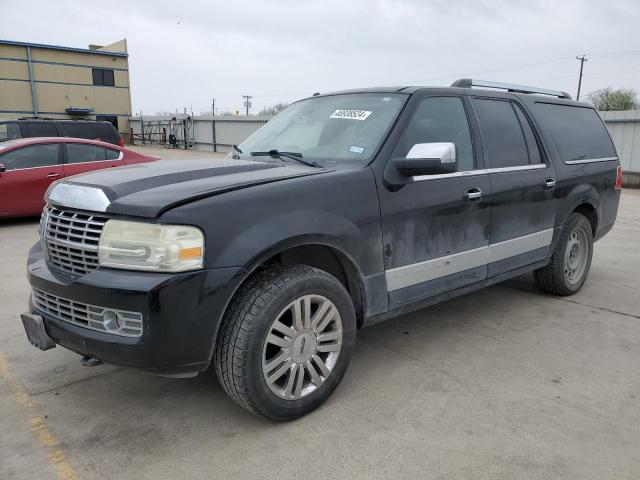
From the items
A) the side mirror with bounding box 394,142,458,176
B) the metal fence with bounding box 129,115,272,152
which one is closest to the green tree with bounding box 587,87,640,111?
the metal fence with bounding box 129,115,272,152

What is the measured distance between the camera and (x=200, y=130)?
3250cm

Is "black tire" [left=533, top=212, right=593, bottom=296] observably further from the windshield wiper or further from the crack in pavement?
the crack in pavement

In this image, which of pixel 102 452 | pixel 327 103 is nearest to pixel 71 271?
pixel 102 452

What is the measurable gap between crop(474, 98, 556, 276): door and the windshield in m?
0.90

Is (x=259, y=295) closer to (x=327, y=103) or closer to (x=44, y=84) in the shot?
(x=327, y=103)

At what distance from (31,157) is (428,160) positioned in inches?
306

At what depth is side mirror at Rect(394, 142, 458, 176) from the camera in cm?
314

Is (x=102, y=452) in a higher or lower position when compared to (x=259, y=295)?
lower

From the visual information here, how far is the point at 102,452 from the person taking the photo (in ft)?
8.58

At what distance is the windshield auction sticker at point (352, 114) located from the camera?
3.59 metres

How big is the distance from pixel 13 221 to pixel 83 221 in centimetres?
768

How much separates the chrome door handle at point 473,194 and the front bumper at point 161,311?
1.85m

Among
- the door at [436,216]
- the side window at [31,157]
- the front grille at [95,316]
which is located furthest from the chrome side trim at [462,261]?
the side window at [31,157]

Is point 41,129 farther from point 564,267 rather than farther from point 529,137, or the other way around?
point 564,267
